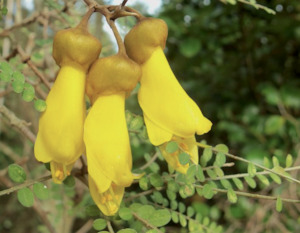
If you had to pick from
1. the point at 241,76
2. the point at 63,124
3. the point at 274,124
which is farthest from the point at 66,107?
the point at 241,76

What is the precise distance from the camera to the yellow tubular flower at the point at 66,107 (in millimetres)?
541

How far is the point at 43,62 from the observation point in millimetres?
1360

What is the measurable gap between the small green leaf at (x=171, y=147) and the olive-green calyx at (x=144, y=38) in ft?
0.42

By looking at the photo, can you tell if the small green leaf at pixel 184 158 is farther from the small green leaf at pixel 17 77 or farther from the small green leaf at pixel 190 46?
the small green leaf at pixel 190 46

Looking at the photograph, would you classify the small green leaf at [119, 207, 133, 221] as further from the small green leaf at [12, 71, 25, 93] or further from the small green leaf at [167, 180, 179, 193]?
the small green leaf at [12, 71, 25, 93]

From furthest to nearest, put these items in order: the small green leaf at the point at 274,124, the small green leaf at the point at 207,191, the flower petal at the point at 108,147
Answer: the small green leaf at the point at 274,124 < the small green leaf at the point at 207,191 < the flower petal at the point at 108,147

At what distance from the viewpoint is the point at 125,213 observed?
62cm

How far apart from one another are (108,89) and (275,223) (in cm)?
113

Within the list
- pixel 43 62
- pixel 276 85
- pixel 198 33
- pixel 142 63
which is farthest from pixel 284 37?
pixel 142 63

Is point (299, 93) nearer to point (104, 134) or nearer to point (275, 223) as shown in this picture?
point (275, 223)

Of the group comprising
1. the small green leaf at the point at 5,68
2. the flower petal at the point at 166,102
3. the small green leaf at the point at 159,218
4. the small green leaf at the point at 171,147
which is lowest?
the small green leaf at the point at 159,218

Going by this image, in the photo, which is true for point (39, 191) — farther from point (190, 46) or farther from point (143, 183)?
point (190, 46)

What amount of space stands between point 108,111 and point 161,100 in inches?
2.9

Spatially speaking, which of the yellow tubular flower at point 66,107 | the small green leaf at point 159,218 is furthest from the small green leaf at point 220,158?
the yellow tubular flower at point 66,107
